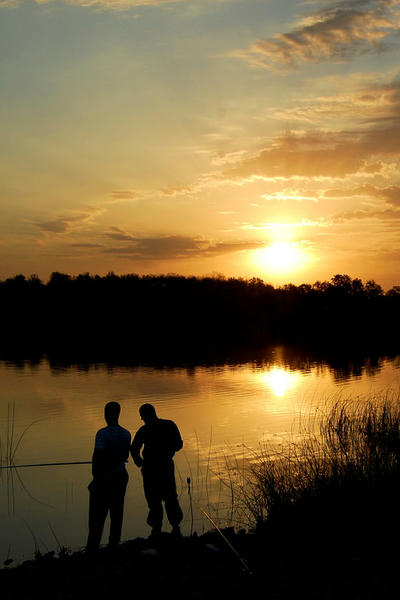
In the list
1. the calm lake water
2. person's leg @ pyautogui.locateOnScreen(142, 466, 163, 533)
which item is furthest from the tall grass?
person's leg @ pyautogui.locateOnScreen(142, 466, 163, 533)

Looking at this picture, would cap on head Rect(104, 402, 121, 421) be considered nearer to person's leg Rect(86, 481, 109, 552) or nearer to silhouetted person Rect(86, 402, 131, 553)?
silhouetted person Rect(86, 402, 131, 553)

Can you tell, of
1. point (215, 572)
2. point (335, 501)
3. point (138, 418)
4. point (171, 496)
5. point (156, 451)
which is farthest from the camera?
point (138, 418)

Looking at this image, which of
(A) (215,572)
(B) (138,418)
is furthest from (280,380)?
(A) (215,572)

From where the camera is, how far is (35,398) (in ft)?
115

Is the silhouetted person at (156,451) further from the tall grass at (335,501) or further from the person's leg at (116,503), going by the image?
the tall grass at (335,501)

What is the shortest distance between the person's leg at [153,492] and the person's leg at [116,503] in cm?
49

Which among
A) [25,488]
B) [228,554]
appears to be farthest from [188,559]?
[25,488]

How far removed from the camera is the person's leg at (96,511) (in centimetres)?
902

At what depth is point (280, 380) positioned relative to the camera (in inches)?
1764

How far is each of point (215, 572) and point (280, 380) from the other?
37.3 metres

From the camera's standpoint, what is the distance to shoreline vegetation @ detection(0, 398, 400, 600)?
740 centimetres

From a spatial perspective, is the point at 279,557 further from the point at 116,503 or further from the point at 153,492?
the point at 116,503

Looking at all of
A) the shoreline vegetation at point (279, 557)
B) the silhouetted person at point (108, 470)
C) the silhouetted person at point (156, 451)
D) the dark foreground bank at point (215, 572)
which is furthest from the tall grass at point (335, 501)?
the silhouetted person at point (108, 470)

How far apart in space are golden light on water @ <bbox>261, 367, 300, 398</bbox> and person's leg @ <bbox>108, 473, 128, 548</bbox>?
27253 mm
